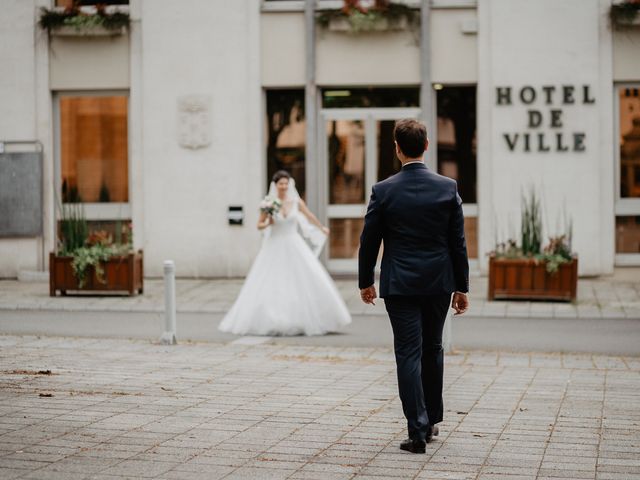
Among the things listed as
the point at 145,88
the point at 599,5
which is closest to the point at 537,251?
the point at 599,5

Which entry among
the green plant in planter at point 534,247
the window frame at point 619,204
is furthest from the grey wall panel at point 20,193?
the window frame at point 619,204

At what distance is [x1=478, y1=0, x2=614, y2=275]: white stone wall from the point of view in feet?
63.7

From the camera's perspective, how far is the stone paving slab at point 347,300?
50.1 feet

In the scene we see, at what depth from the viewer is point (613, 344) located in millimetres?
12258

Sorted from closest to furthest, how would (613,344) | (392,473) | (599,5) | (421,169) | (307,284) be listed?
(392,473) < (421,169) < (613,344) < (307,284) < (599,5)

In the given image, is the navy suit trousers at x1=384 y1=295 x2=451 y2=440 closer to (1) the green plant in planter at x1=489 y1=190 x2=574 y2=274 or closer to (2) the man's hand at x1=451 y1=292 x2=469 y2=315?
(2) the man's hand at x1=451 y1=292 x2=469 y2=315

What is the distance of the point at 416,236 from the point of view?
6.61 metres

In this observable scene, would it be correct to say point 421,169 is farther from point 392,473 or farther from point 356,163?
point 356,163

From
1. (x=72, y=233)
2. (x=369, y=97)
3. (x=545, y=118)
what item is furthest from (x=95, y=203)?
(x=545, y=118)

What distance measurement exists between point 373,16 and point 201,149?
3695 mm

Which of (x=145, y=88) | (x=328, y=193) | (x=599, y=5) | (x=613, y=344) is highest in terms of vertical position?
(x=599, y=5)

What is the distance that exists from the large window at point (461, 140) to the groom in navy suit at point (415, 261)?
13.5m

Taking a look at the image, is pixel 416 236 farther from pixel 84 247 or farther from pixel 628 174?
pixel 628 174

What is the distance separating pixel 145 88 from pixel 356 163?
152 inches
